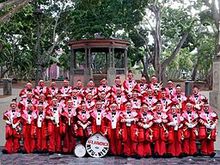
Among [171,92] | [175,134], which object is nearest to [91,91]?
[171,92]

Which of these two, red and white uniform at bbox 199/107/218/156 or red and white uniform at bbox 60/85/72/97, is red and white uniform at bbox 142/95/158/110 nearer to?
red and white uniform at bbox 199/107/218/156

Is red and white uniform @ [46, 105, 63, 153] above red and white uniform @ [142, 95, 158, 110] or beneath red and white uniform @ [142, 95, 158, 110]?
beneath

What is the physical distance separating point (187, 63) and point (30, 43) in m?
24.9

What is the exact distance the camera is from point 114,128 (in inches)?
443

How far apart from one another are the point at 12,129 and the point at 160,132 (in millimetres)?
3995

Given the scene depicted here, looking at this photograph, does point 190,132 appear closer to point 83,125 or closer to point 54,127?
point 83,125

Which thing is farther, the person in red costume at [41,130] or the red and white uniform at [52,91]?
the red and white uniform at [52,91]

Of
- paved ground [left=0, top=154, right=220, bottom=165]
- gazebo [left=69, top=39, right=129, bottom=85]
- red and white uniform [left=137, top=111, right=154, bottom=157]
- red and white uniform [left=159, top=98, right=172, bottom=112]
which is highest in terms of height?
gazebo [left=69, top=39, right=129, bottom=85]

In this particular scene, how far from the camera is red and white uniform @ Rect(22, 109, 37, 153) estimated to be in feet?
38.0

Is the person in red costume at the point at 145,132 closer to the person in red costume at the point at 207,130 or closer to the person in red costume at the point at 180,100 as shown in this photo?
the person in red costume at the point at 180,100

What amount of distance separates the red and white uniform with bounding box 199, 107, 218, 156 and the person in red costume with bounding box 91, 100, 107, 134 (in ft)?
8.42

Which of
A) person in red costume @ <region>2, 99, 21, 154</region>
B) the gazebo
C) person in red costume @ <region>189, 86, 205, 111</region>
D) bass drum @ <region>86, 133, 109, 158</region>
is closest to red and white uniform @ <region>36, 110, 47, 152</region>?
person in red costume @ <region>2, 99, 21, 154</region>

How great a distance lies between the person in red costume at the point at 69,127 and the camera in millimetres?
11516

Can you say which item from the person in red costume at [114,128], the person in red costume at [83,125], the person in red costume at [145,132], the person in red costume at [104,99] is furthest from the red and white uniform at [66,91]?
the person in red costume at [145,132]
